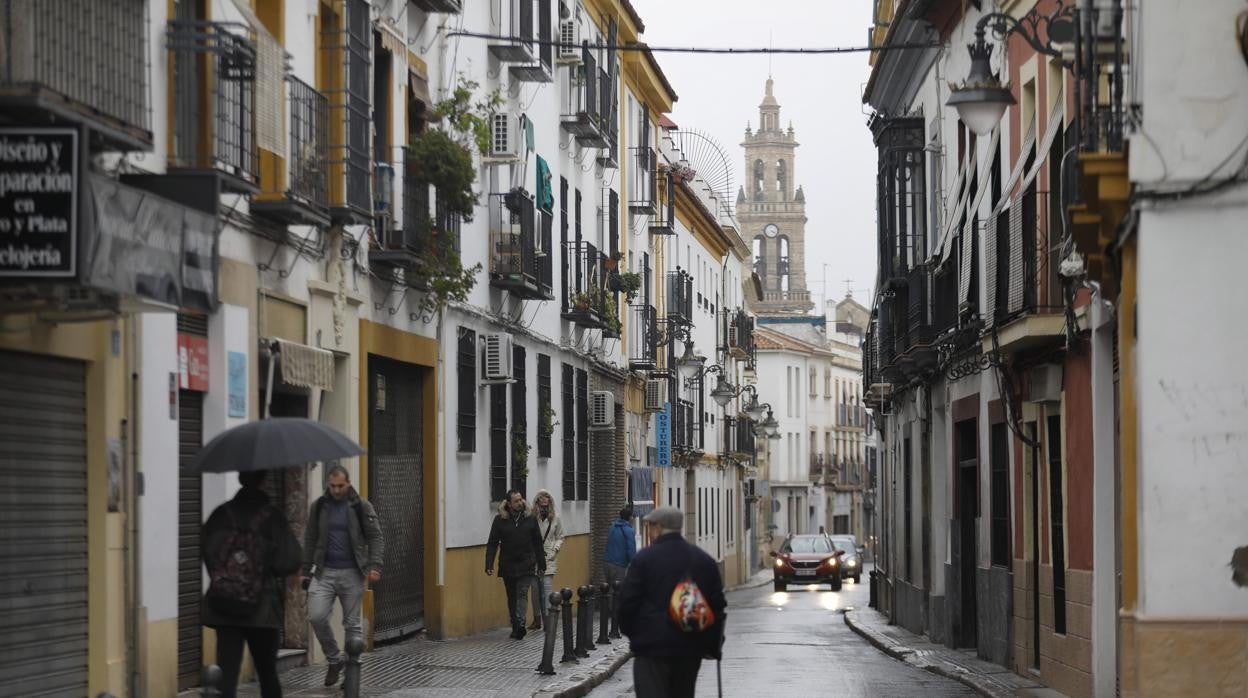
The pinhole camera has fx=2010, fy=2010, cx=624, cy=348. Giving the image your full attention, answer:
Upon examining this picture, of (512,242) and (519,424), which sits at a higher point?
(512,242)

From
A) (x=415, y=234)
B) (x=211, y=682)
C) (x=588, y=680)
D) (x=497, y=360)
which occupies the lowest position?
(x=588, y=680)

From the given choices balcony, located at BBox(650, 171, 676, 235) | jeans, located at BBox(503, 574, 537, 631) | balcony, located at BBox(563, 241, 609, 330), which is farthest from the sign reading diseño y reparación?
balcony, located at BBox(650, 171, 676, 235)

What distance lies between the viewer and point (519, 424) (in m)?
28.0

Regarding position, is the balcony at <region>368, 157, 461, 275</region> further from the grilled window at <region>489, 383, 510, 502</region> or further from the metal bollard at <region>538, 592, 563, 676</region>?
the grilled window at <region>489, 383, 510, 502</region>

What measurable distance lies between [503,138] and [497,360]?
2.83 m

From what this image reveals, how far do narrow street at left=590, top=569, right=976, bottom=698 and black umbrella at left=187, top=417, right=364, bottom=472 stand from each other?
611 cm

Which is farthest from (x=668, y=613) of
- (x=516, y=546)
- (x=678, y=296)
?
(x=678, y=296)

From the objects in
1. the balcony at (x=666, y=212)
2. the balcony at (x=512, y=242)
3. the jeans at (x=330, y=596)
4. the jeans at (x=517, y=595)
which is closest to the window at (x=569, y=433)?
the balcony at (x=512, y=242)

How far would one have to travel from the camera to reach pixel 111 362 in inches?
537

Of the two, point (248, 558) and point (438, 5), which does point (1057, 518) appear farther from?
point (248, 558)

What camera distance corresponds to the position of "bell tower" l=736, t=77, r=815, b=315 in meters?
144

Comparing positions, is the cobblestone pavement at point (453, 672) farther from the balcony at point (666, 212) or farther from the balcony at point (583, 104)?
the balcony at point (666, 212)

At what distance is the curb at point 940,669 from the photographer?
19.1 meters

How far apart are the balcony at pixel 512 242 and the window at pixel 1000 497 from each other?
670 cm
